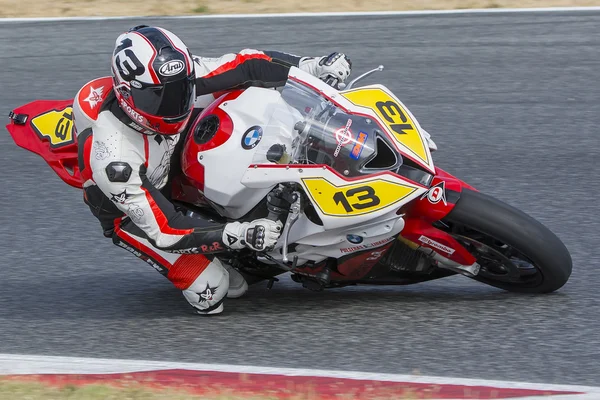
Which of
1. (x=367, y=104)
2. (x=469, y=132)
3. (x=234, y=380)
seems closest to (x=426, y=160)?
(x=367, y=104)

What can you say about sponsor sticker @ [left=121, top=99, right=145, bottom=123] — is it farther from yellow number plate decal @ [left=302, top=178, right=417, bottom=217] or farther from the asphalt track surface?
the asphalt track surface

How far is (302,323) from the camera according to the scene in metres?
4.53

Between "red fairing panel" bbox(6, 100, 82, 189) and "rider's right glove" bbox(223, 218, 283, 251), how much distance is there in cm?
92

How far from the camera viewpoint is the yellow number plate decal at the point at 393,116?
4.09 m

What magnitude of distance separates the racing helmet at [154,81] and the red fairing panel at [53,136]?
0.57 metres

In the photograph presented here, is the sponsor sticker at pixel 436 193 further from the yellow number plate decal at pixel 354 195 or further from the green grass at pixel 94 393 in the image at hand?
the green grass at pixel 94 393

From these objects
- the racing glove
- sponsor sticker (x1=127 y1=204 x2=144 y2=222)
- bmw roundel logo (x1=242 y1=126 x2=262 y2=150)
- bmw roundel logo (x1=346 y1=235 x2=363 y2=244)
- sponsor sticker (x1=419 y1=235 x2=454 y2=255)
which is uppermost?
the racing glove

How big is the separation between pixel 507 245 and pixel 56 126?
7.13 feet

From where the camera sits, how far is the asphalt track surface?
4.21 m

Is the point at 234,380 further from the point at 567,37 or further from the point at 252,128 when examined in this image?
the point at 567,37

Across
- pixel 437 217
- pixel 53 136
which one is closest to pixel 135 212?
pixel 53 136

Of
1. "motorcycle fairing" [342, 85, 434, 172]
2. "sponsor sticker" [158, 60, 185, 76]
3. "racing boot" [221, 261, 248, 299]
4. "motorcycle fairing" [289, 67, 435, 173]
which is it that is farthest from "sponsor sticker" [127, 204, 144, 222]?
"motorcycle fairing" [342, 85, 434, 172]

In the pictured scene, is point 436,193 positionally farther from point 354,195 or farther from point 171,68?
point 171,68

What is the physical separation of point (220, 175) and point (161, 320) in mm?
837
